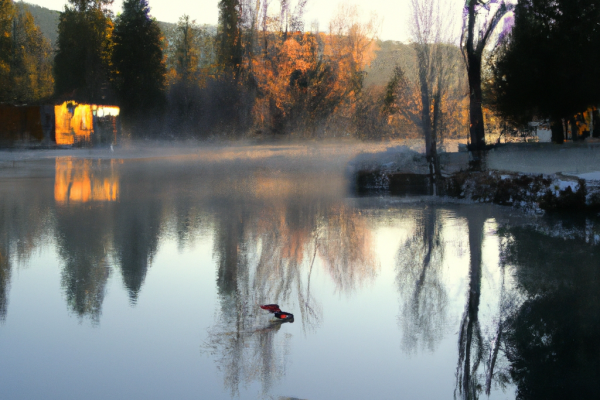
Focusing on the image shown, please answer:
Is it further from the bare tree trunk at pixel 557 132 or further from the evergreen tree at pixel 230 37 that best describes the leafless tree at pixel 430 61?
the evergreen tree at pixel 230 37

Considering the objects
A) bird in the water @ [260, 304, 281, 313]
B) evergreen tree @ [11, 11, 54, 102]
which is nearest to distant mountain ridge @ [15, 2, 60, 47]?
evergreen tree @ [11, 11, 54, 102]

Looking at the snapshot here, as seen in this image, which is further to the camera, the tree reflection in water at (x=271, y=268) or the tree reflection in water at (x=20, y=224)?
the tree reflection in water at (x=20, y=224)

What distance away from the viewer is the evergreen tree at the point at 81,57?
53.6 meters

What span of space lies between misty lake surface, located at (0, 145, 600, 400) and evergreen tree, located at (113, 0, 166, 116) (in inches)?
1629

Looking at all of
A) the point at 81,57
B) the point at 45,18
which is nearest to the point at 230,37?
the point at 81,57

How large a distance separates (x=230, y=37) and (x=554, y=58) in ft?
111

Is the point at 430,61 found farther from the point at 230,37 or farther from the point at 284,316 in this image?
the point at 230,37

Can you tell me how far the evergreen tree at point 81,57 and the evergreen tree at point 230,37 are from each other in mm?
10062

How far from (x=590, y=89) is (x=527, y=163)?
224 inches

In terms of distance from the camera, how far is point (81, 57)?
54.9 m

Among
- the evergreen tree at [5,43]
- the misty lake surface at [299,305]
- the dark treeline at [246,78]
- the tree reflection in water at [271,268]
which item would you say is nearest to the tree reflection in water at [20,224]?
the misty lake surface at [299,305]

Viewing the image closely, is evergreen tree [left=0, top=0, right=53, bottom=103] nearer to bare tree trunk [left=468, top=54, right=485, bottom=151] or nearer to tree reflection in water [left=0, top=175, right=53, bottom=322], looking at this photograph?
bare tree trunk [left=468, top=54, right=485, bottom=151]

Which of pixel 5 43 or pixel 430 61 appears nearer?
pixel 430 61

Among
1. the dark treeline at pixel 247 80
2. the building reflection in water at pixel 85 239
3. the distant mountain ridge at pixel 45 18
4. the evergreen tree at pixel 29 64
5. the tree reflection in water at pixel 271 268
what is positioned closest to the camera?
A: the tree reflection in water at pixel 271 268
